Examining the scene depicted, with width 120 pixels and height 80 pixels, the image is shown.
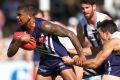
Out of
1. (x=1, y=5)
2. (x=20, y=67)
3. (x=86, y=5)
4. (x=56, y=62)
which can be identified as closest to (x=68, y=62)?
(x=56, y=62)

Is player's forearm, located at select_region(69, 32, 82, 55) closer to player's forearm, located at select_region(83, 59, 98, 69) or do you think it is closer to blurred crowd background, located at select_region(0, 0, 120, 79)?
player's forearm, located at select_region(83, 59, 98, 69)

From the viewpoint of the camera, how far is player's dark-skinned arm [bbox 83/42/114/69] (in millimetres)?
12490

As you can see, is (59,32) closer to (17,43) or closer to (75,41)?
(75,41)

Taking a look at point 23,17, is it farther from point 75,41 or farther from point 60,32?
point 75,41

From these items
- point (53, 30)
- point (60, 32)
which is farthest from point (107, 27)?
point (53, 30)

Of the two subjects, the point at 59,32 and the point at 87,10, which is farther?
the point at 87,10

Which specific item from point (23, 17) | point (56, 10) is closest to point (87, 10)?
point (23, 17)

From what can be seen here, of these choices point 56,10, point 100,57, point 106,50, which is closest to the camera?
point 106,50

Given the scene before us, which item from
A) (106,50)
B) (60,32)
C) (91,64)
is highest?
(60,32)

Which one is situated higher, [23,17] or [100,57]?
[23,17]

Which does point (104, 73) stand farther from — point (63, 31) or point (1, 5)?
point (1, 5)

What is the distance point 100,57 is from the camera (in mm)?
12617

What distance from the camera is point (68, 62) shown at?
1312 cm

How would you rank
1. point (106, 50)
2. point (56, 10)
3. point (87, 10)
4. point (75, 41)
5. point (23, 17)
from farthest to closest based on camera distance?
1. point (56, 10)
2. point (87, 10)
3. point (23, 17)
4. point (75, 41)
5. point (106, 50)
